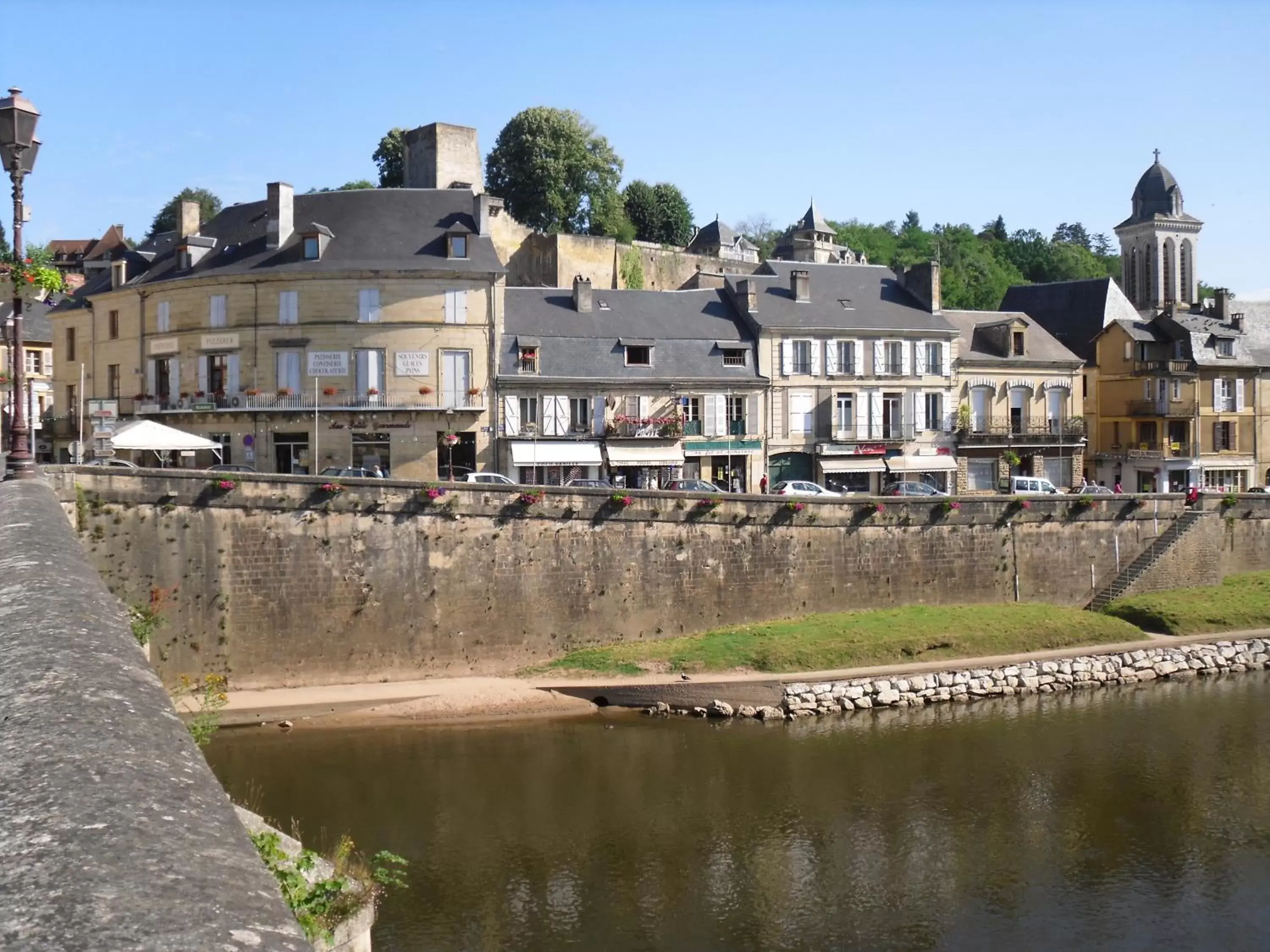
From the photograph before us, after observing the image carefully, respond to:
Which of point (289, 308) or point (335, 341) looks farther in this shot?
point (289, 308)

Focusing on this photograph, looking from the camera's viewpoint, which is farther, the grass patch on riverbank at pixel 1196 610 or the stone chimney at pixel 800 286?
the stone chimney at pixel 800 286

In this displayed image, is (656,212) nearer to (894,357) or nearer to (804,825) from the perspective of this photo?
(894,357)

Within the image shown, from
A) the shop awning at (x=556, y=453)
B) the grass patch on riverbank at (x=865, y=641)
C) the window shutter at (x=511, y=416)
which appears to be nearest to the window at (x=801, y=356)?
the shop awning at (x=556, y=453)

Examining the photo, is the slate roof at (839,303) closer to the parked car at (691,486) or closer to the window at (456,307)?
the parked car at (691,486)

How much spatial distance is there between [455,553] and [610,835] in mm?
8209

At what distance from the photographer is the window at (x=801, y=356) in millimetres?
35281

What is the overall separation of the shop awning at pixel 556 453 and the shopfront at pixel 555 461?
11 mm

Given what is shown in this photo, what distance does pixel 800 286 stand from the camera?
3662cm

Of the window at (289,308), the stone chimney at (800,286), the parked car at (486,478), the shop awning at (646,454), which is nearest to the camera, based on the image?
the parked car at (486,478)

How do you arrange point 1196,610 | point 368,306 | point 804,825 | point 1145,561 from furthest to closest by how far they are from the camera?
point 368,306 → point 1145,561 → point 1196,610 → point 804,825

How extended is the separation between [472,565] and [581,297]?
13.3 metres

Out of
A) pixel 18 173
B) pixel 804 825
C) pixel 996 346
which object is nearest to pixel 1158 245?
pixel 996 346

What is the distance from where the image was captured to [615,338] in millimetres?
33906

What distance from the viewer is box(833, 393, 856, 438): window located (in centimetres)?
3547
